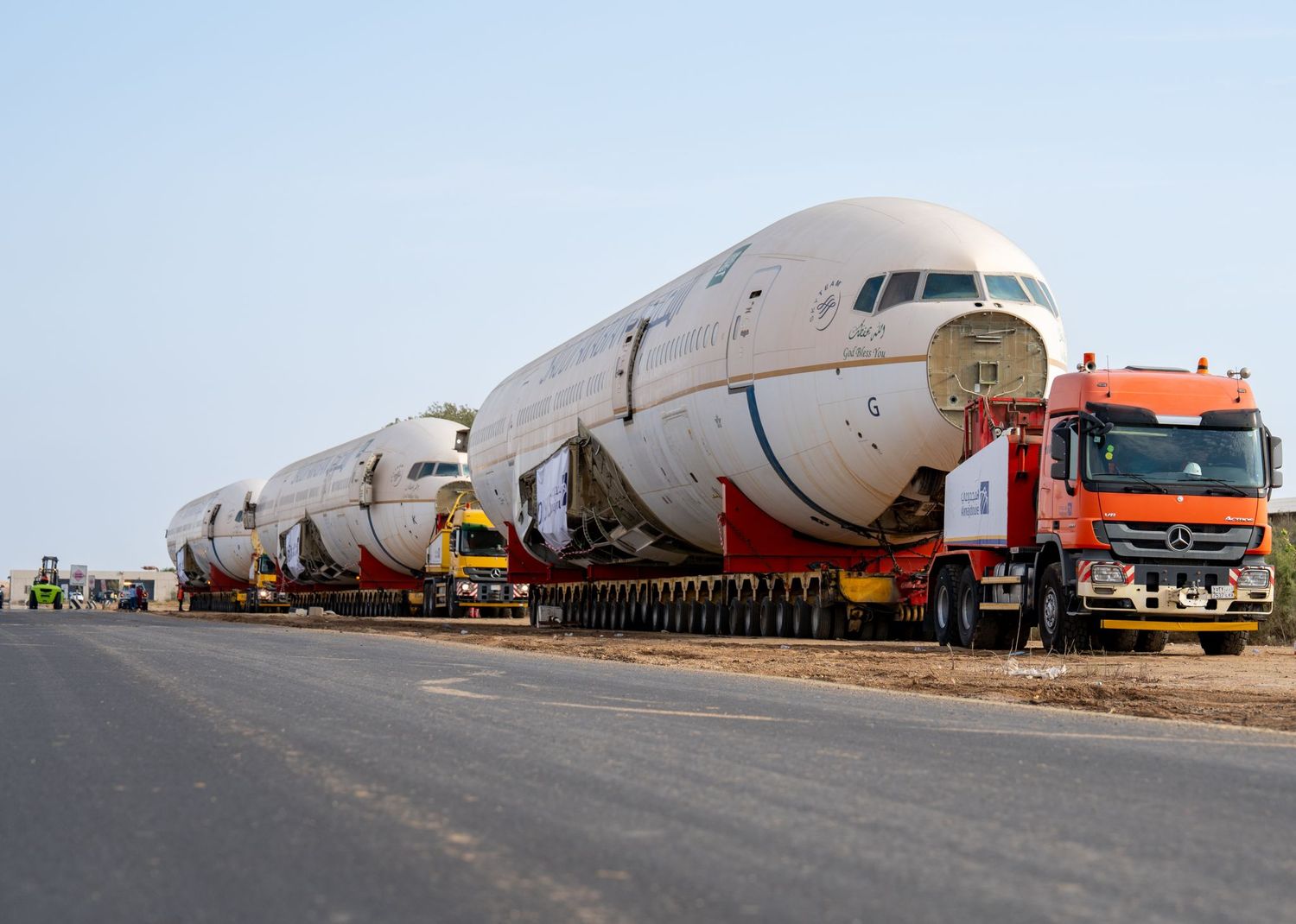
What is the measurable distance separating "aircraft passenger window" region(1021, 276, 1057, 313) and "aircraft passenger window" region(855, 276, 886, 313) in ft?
6.06

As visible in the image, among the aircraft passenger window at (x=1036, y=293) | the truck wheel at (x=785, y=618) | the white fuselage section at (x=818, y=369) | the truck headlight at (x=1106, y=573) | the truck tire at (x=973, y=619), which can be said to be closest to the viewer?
the truck headlight at (x=1106, y=573)

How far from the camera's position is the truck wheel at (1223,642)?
63.5 feet

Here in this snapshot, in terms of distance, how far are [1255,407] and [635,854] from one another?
15.2m

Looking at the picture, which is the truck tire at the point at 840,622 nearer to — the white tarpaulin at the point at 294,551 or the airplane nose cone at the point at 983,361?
the airplane nose cone at the point at 983,361

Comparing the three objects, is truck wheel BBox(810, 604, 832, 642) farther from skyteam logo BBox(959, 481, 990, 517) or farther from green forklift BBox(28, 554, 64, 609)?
green forklift BBox(28, 554, 64, 609)

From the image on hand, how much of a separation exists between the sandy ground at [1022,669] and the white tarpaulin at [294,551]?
33618 mm

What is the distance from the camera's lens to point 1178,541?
17891mm

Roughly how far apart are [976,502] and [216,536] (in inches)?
2238

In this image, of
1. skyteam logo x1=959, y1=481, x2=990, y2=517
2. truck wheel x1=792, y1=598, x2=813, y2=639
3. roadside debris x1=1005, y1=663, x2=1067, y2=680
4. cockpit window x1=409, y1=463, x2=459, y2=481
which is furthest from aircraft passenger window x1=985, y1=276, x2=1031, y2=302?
cockpit window x1=409, y1=463, x2=459, y2=481

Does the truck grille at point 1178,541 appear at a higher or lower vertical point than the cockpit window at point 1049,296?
lower

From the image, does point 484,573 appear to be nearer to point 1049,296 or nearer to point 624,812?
point 1049,296

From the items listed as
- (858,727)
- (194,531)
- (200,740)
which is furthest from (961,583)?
(194,531)

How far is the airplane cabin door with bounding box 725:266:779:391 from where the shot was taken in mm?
21641

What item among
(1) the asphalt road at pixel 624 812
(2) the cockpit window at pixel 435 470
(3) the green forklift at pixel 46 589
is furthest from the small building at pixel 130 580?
(1) the asphalt road at pixel 624 812
